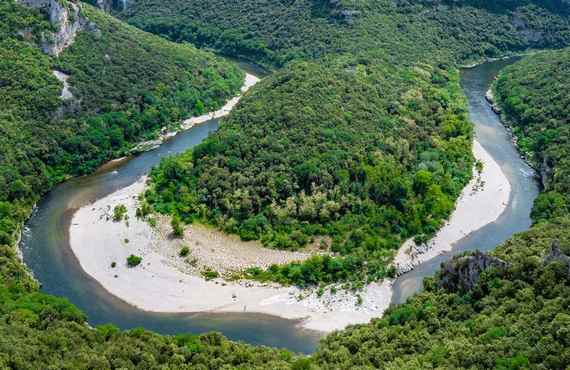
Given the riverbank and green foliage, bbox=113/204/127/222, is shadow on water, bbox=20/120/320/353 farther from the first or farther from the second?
the riverbank

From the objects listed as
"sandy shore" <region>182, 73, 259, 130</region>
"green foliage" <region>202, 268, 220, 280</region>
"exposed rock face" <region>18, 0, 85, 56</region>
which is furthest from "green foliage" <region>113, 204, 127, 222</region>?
"exposed rock face" <region>18, 0, 85, 56</region>

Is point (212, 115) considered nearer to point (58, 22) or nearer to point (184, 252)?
point (58, 22)

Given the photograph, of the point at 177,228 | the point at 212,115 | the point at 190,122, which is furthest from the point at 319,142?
the point at 212,115

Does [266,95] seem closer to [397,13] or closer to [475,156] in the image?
[475,156]

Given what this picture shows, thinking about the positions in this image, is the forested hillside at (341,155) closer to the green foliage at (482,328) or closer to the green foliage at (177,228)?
the green foliage at (177,228)

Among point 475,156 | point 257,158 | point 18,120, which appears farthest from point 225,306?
point 475,156

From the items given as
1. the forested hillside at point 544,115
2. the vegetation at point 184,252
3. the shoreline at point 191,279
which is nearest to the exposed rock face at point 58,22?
the shoreline at point 191,279
